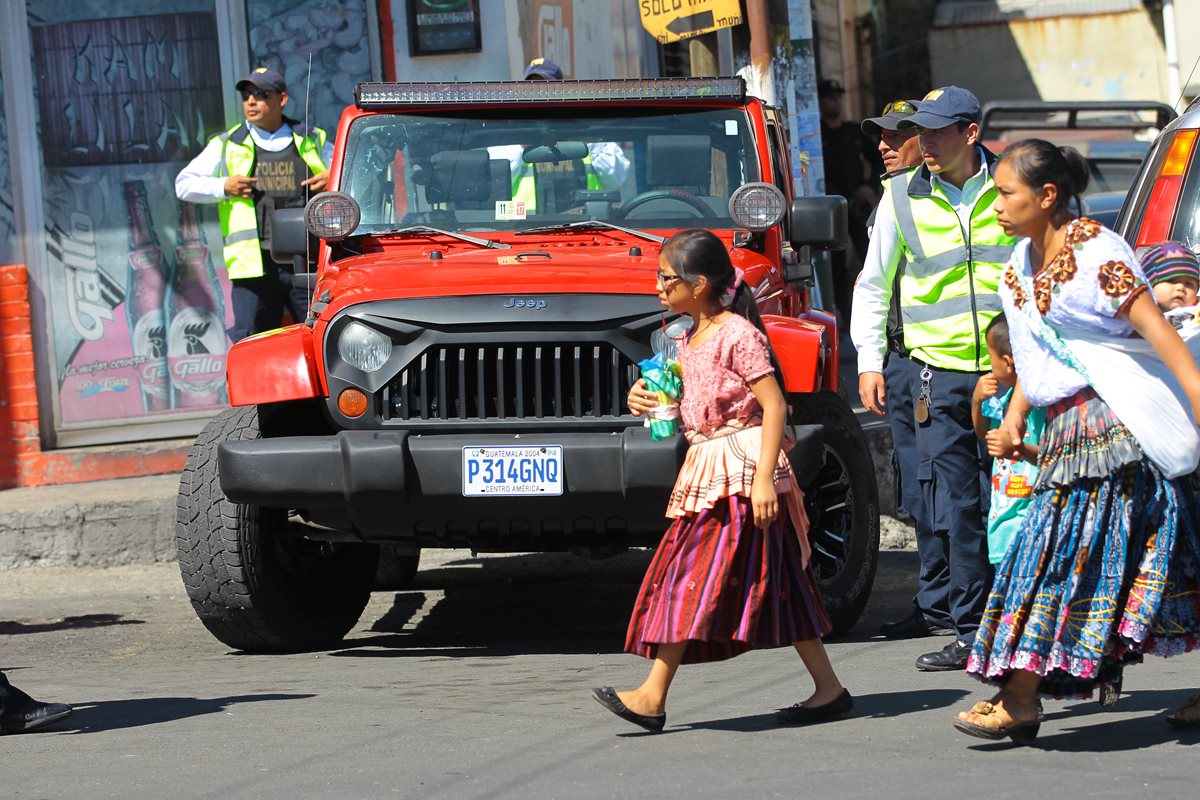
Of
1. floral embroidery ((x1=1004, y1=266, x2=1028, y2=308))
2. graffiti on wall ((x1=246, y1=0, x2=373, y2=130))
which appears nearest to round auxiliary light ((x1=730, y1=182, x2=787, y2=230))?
floral embroidery ((x1=1004, y1=266, x2=1028, y2=308))

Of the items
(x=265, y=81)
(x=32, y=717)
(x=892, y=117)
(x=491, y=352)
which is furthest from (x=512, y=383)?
(x=265, y=81)

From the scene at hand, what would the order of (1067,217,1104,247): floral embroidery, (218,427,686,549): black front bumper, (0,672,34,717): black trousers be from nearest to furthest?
(1067,217,1104,247): floral embroidery, (0,672,34,717): black trousers, (218,427,686,549): black front bumper

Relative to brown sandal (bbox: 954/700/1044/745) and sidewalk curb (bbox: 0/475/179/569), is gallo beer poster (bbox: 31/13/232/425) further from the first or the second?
brown sandal (bbox: 954/700/1044/745)

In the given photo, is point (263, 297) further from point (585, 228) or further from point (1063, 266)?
point (1063, 266)

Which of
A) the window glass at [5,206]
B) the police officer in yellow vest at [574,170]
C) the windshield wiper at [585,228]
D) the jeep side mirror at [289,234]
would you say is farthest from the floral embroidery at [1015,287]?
the window glass at [5,206]

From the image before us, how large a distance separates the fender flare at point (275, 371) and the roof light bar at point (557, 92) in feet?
4.73

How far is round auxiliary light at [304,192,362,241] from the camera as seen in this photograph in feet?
23.6

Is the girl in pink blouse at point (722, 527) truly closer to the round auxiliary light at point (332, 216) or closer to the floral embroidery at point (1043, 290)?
the floral embroidery at point (1043, 290)

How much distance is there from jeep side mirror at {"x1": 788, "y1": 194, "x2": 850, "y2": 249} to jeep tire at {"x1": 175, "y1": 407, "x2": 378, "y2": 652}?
84.7 inches

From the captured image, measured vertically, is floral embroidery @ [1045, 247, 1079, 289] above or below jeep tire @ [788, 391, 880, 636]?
above

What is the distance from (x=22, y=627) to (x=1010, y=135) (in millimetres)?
12031

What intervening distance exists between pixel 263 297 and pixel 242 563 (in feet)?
10.5

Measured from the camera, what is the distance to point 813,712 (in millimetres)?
5160

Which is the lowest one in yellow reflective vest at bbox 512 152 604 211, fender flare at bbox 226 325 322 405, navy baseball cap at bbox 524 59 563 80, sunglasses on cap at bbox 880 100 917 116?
fender flare at bbox 226 325 322 405
